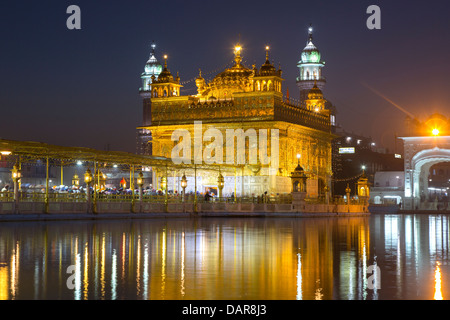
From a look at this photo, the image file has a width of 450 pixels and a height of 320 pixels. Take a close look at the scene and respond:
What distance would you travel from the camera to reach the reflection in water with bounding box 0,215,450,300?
9.05m

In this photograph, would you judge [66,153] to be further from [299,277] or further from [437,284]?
[437,284]

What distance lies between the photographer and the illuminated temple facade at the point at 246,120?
49.5 meters

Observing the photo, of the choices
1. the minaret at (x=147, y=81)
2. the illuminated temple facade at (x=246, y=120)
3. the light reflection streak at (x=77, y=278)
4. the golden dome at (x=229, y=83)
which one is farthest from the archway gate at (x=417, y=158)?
the light reflection streak at (x=77, y=278)

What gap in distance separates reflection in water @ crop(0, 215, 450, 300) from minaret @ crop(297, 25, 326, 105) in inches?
3195

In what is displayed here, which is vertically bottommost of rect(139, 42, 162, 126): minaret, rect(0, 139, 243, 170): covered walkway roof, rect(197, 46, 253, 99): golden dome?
rect(0, 139, 243, 170): covered walkway roof

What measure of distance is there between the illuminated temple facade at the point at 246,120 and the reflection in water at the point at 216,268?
30.7 meters

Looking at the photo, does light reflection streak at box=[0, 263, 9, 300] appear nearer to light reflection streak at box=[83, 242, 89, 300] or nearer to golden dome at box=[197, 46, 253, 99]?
light reflection streak at box=[83, 242, 89, 300]

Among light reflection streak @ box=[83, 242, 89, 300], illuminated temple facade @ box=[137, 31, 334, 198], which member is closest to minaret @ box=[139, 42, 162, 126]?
illuminated temple facade @ box=[137, 31, 334, 198]

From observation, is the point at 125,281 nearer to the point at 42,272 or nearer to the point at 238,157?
the point at 42,272

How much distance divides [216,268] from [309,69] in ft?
291

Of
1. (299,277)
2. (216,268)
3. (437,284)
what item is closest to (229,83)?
(216,268)

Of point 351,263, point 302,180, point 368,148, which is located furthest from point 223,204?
point 368,148

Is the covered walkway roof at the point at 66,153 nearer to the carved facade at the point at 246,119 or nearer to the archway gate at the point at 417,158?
the carved facade at the point at 246,119

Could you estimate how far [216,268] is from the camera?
1147 centimetres
